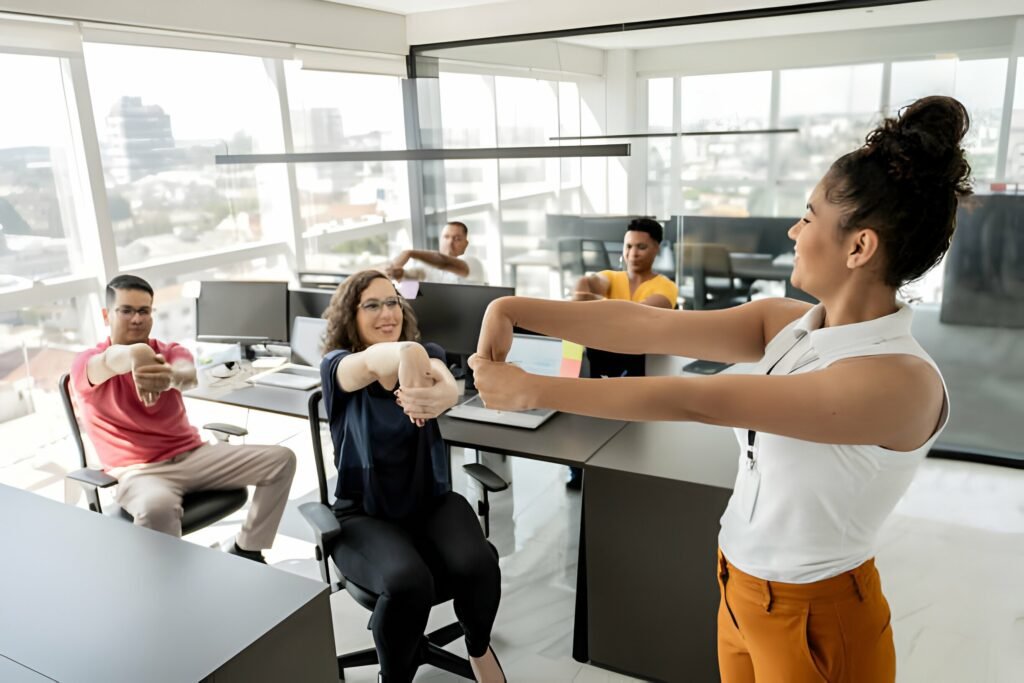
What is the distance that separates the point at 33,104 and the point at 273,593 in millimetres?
3405

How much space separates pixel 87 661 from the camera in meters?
1.31

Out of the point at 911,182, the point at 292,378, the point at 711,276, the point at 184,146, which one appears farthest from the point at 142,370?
the point at 711,276

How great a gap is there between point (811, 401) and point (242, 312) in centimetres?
367

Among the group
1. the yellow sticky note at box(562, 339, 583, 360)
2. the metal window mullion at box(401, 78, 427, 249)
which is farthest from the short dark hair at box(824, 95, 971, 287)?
the metal window mullion at box(401, 78, 427, 249)

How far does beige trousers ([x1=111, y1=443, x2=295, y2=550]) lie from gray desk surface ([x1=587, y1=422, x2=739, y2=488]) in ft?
4.75

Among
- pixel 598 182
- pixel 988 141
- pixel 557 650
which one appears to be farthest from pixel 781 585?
pixel 598 182

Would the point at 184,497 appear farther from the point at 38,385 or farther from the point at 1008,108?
the point at 1008,108

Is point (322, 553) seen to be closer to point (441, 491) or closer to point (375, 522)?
point (375, 522)

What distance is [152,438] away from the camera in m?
3.10

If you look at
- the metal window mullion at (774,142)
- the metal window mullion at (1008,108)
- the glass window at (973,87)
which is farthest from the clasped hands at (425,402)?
the metal window mullion at (1008,108)

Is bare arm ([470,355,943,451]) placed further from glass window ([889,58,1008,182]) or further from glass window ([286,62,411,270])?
glass window ([286,62,411,270])

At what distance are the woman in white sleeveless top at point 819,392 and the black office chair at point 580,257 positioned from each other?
366 cm

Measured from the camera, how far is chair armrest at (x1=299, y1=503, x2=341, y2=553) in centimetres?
245

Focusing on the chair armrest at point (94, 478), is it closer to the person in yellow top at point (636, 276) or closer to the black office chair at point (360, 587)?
the black office chair at point (360, 587)
